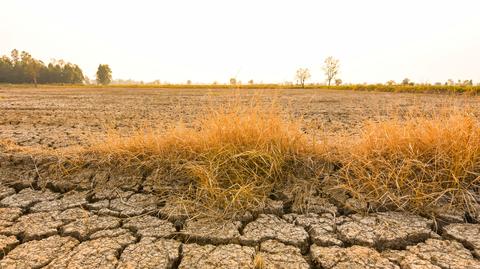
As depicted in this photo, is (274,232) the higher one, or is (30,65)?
(30,65)

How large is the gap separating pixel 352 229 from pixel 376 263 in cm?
29

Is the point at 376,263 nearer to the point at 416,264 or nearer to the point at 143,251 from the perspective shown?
the point at 416,264

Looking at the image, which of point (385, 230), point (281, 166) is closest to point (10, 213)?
point (281, 166)

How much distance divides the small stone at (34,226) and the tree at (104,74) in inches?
2676

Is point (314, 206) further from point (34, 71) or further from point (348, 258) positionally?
point (34, 71)

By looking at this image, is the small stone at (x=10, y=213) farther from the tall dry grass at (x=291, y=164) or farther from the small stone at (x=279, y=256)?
the small stone at (x=279, y=256)

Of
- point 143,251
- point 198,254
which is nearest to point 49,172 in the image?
point 143,251

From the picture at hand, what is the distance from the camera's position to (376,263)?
144 centimetres

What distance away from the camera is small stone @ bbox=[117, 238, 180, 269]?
146 cm

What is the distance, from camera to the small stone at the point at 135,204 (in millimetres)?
1959

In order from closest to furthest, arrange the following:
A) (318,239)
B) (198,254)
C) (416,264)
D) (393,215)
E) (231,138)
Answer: (416,264) → (198,254) → (318,239) → (393,215) → (231,138)

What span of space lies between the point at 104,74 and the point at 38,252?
68.8 metres

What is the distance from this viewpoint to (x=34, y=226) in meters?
1.80

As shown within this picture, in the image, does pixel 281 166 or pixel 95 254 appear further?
pixel 281 166
